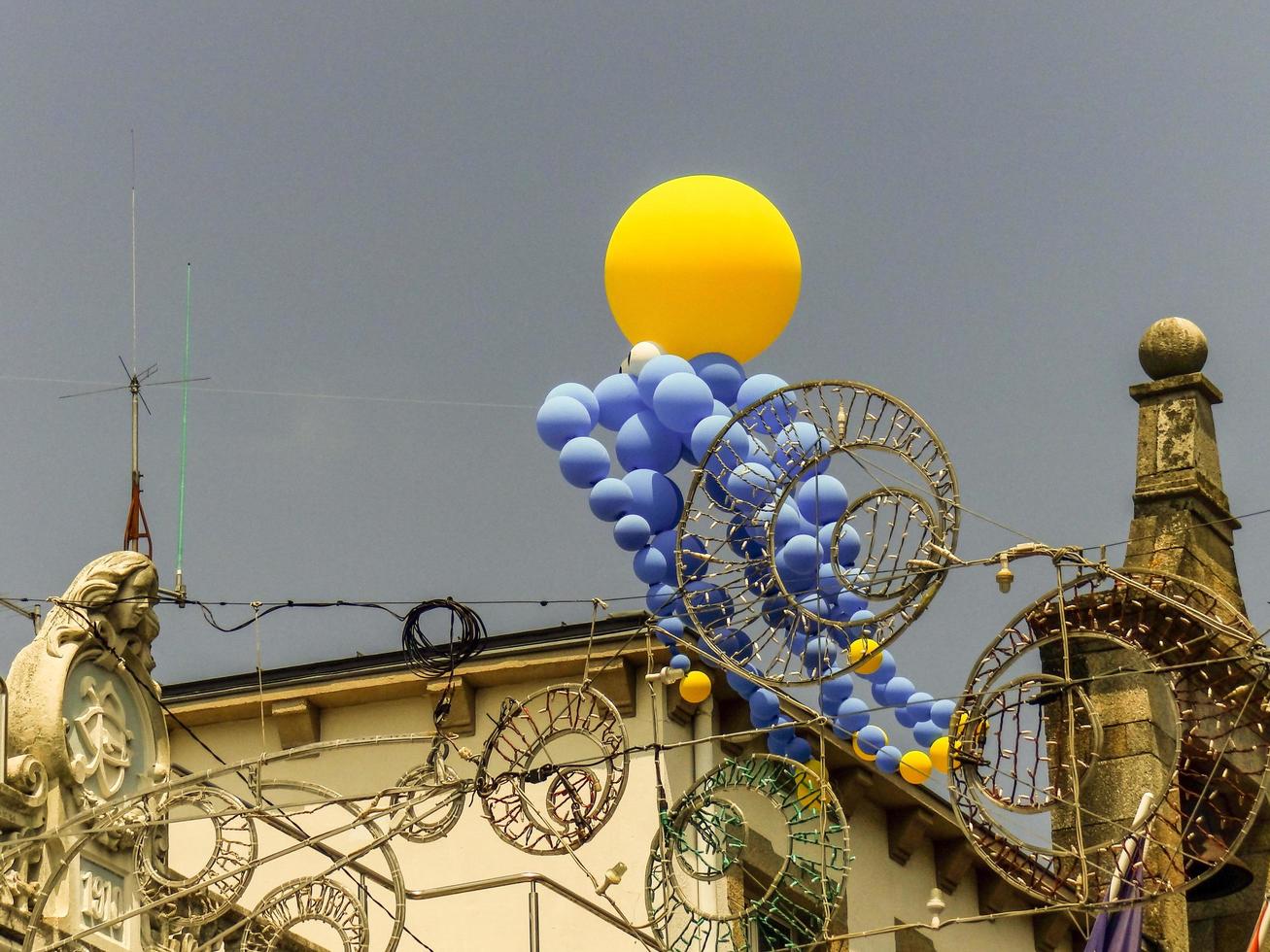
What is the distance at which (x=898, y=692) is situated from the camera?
1897 centimetres

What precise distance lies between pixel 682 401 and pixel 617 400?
73 centimetres

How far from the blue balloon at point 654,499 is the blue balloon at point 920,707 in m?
1.95

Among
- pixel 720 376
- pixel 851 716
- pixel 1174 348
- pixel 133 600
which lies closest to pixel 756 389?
pixel 720 376

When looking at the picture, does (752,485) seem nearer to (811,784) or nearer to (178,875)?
(811,784)

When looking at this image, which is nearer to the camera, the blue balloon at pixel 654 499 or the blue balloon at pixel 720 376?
the blue balloon at pixel 654 499

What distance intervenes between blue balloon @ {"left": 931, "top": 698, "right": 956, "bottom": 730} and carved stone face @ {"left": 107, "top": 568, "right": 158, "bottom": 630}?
5369mm

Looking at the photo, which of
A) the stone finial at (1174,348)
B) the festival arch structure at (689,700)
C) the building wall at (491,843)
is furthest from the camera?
the stone finial at (1174,348)

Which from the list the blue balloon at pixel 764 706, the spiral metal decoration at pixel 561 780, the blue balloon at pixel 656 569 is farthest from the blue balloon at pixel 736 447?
the spiral metal decoration at pixel 561 780

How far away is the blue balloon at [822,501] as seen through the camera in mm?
18406

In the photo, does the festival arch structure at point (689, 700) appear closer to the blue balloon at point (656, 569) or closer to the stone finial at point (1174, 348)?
the blue balloon at point (656, 569)

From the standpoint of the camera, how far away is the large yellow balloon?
1928 centimetres

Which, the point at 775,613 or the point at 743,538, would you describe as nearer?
the point at 775,613

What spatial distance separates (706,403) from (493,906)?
6.05 metres

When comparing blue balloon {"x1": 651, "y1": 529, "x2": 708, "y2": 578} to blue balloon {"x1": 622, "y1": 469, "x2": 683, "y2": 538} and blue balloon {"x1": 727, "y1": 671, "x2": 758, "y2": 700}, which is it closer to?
blue balloon {"x1": 622, "y1": 469, "x2": 683, "y2": 538}
